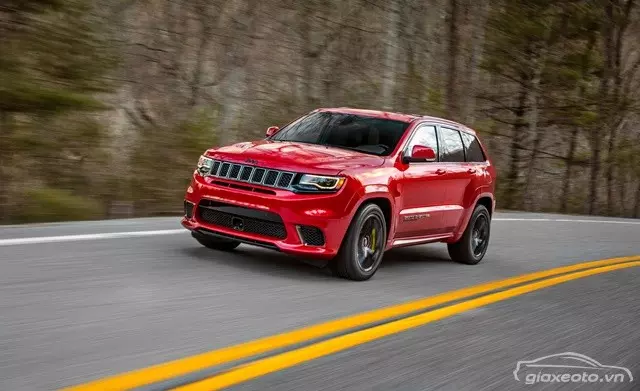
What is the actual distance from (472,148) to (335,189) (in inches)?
141

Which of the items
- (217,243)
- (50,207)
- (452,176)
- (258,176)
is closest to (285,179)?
(258,176)

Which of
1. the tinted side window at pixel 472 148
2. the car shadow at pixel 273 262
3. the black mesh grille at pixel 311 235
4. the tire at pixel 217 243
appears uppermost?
the tinted side window at pixel 472 148

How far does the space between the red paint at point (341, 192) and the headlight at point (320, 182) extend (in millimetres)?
48

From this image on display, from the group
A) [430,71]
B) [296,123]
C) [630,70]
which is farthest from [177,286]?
[630,70]

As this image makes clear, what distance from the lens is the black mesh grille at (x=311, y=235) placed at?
8312 mm

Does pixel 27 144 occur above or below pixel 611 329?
above

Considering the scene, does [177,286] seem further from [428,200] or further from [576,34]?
[576,34]

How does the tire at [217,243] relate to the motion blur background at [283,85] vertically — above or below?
below

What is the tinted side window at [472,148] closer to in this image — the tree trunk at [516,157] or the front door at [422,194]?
the front door at [422,194]

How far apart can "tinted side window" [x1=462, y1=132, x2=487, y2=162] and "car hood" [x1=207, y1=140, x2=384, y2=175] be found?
244cm

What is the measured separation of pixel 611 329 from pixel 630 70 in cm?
3167

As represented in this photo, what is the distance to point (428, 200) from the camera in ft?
32.6

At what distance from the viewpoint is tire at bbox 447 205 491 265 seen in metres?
11.2

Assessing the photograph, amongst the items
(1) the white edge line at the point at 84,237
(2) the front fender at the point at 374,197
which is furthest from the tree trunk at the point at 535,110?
(2) the front fender at the point at 374,197
